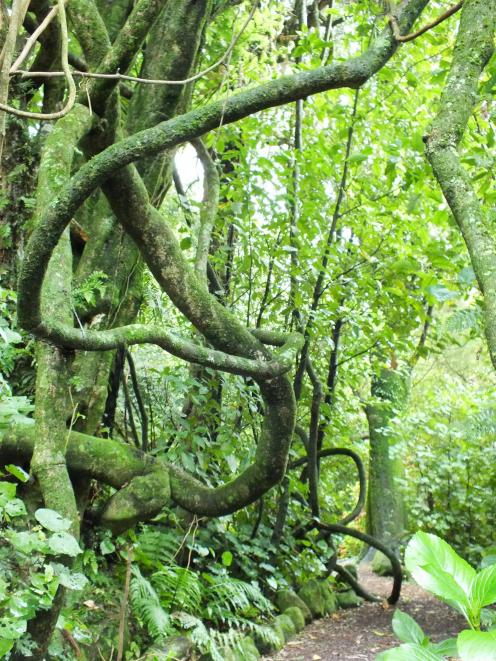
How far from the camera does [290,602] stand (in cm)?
651

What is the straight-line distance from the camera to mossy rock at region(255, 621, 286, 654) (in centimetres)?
517

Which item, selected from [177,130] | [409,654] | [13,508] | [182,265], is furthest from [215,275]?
[409,654]

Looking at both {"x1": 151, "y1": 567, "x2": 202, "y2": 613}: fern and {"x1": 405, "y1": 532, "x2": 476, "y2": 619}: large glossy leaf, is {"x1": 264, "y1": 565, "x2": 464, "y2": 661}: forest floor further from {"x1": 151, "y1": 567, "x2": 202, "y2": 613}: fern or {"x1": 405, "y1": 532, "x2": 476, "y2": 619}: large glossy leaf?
{"x1": 405, "y1": 532, "x2": 476, "y2": 619}: large glossy leaf

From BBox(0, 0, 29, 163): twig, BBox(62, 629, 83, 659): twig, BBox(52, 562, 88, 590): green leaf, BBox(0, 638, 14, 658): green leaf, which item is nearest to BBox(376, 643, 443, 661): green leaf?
BBox(0, 638, 14, 658): green leaf

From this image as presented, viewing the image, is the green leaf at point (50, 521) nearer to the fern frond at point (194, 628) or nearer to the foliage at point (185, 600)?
the foliage at point (185, 600)

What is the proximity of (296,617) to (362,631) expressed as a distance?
727 mm

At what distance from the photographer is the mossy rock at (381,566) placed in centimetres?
1005

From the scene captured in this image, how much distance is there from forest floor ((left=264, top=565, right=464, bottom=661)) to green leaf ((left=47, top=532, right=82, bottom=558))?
3594 millimetres

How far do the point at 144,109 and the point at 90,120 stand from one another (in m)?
1.13

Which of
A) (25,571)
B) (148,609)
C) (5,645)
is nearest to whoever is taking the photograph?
(5,645)

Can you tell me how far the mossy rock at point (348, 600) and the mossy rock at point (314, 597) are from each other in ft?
1.89

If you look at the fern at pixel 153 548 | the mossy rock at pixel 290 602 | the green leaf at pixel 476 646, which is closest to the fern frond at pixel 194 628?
the fern at pixel 153 548

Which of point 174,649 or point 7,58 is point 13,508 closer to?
point 7,58

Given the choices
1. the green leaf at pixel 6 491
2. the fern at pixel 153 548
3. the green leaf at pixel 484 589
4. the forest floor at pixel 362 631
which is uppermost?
the green leaf at pixel 484 589
